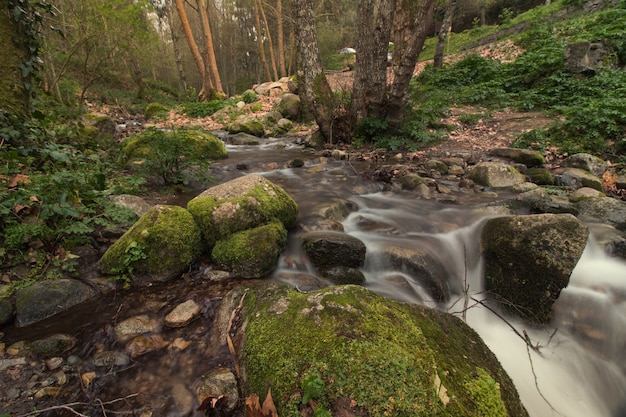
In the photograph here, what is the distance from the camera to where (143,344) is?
7.52 ft

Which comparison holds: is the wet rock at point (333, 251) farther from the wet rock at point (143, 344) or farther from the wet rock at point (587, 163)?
the wet rock at point (587, 163)

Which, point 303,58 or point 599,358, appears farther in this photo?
point 303,58

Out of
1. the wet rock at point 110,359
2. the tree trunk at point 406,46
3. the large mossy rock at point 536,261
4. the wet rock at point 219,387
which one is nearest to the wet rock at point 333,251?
the large mossy rock at point 536,261

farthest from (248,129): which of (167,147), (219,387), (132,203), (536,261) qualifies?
(219,387)

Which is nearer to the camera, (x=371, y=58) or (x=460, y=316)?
(x=460, y=316)

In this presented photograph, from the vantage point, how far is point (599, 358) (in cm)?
267

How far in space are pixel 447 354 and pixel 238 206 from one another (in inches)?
106

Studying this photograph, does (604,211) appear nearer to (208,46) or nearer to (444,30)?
(444,30)

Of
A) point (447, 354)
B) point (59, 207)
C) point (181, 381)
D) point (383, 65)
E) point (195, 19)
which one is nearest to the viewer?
point (447, 354)

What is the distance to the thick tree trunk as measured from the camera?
3.68m

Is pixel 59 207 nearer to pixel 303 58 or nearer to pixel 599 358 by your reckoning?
pixel 599 358

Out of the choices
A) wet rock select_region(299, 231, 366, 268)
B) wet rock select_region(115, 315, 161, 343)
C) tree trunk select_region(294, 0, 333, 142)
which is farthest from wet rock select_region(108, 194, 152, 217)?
tree trunk select_region(294, 0, 333, 142)

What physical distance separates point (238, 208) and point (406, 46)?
6.44 meters

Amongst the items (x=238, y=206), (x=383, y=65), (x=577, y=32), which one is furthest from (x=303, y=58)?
(x=577, y=32)
